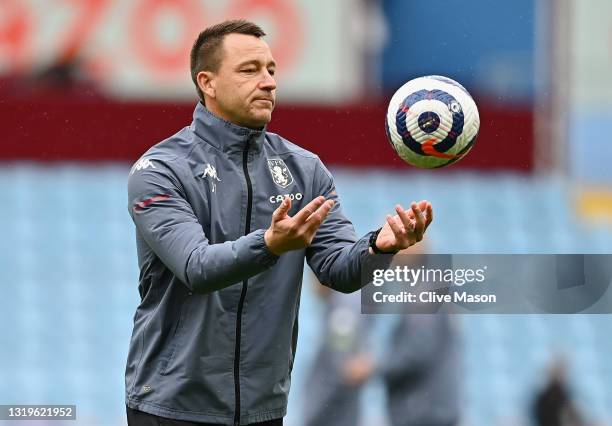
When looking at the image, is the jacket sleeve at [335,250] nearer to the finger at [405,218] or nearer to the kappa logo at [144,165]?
the finger at [405,218]

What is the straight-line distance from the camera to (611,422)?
7.69m

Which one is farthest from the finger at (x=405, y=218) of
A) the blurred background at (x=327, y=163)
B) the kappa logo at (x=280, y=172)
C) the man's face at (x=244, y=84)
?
the blurred background at (x=327, y=163)

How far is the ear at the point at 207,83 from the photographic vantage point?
3898mm

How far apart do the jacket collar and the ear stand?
65mm

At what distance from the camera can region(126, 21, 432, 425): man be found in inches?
145

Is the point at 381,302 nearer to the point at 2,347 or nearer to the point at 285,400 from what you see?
the point at 285,400

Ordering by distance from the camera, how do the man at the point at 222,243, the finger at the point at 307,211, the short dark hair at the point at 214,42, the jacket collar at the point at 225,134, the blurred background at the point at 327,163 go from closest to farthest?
the finger at the point at 307,211
the man at the point at 222,243
the jacket collar at the point at 225,134
the short dark hair at the point at 214,42
the blurred background at the point at 327,163

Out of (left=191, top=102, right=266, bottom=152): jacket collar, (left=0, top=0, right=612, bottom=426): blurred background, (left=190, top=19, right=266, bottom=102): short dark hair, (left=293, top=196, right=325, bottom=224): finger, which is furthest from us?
(left=0, top=0, right=612, bottom=426): blurred background

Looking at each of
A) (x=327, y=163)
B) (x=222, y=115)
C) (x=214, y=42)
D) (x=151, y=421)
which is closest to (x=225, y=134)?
(x=222, y=115)

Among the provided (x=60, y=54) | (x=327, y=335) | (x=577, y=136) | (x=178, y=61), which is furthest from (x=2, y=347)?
(x=577, y=136)

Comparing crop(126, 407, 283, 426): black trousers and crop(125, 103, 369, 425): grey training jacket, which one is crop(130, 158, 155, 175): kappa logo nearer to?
crop(125, 103, 369, 425): grey training jacket

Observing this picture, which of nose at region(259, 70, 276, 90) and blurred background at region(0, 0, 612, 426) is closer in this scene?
nose at region(259, 70, 276, 90)

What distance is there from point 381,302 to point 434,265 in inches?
11.3

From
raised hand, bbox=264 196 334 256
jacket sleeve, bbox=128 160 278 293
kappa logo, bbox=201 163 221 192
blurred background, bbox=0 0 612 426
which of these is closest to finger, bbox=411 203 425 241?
raised hand, bbox=264 196 334 256
